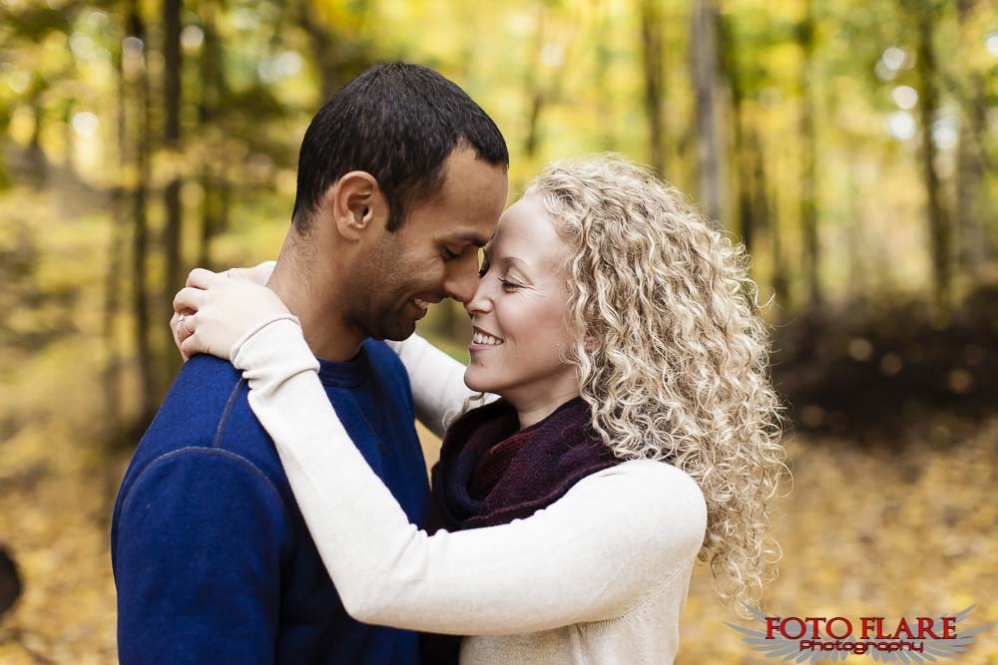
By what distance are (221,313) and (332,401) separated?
292 millimetres

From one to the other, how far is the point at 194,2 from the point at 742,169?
8410mm

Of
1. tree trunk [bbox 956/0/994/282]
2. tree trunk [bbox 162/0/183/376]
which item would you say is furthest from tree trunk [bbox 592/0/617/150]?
tree trunk [bbox 162/0/183/376]

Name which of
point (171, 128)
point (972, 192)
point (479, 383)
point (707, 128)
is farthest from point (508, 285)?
point (972, 192)

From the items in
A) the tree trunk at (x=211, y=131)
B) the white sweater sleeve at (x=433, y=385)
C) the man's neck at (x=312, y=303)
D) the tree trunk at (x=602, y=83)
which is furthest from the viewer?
the tree trunk at (x=602, y=83)

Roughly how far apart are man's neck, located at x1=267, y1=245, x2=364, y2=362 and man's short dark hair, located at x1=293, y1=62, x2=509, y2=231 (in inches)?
5.0

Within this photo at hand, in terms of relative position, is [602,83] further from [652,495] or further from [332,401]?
[652,495]

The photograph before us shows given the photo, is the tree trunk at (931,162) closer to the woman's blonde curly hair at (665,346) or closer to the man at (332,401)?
the woman's blonde curly hair at (665,346)

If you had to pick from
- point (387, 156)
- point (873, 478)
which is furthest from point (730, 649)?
point (387, 156)

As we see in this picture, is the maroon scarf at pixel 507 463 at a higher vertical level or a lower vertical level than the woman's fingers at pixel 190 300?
lower

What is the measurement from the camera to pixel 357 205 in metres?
1.63

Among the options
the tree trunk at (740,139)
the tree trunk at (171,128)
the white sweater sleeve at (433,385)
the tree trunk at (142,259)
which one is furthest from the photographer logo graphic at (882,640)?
the tree trunk at (740,139)

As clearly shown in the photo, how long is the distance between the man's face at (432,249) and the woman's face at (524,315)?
101mm

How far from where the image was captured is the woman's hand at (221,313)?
1516mm

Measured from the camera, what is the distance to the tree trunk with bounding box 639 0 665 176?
1282cm
